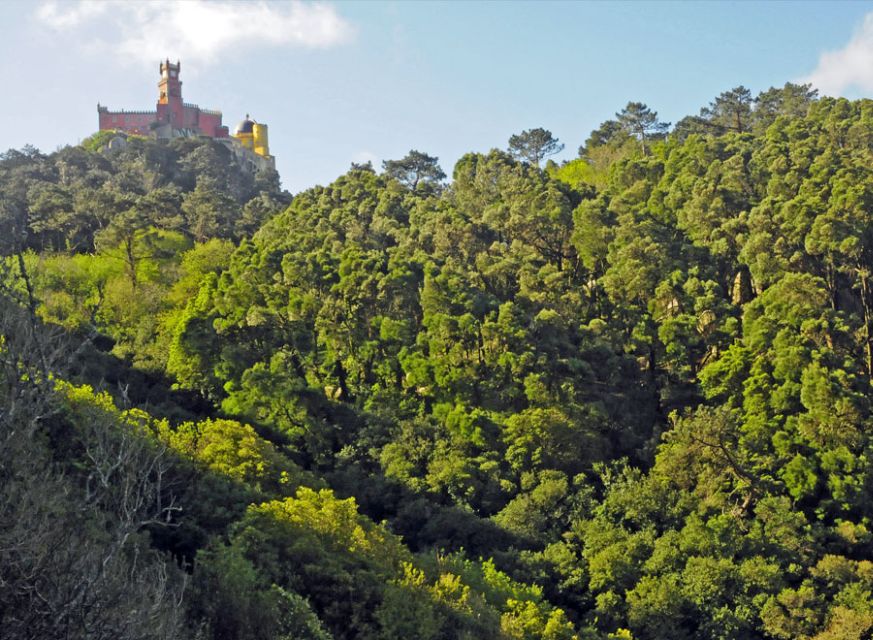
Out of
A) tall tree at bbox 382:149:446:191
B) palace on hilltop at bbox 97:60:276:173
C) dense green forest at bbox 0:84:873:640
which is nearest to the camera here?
dense green forest at bbox 0:84:873:640

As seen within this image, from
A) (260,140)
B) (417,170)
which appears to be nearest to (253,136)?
(260,140)

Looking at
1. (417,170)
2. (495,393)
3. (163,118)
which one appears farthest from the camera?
(163,118)

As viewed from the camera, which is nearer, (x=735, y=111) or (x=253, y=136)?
(x=735, y=111)

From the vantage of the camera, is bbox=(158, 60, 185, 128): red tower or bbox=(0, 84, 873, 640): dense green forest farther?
bbox=(158, 60, 185, 128): red tower

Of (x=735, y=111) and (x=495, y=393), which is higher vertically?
(x=735, y=111)

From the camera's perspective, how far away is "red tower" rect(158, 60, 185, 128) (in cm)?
8088

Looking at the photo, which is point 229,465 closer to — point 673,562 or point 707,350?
point 673,562

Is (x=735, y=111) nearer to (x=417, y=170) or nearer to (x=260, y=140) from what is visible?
(x=417, y=170)

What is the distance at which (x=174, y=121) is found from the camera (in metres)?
82.2

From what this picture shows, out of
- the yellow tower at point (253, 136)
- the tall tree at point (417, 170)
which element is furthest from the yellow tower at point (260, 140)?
the tall tree at point (417, 170)

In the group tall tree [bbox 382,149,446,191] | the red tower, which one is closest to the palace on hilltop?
the red tower

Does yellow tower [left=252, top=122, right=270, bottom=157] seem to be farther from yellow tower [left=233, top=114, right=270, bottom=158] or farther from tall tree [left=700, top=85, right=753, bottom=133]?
tall tree [left=700, top=85, right=753, bottom=133]

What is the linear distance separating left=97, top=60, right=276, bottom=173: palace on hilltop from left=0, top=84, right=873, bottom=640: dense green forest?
31375 mm

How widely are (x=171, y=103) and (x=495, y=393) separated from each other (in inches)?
2263
